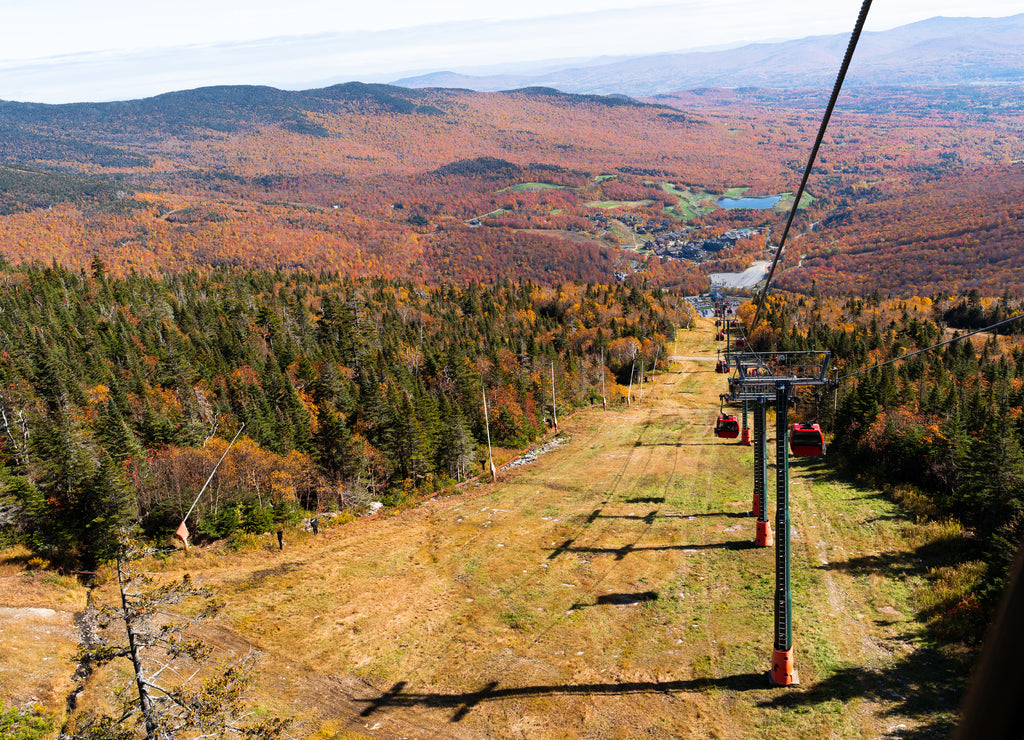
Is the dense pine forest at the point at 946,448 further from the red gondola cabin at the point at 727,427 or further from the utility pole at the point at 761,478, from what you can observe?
the red gondola cabin at the point at 727,427

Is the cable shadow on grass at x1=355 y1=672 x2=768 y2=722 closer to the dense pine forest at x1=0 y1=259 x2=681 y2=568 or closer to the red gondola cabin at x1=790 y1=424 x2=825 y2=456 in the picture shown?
the red gondola cabin at x1=790 y1=424 x2=825 y2=456

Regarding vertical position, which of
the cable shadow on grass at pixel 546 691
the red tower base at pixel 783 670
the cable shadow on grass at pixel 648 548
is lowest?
the cable shadow on grass at pixel 648 548

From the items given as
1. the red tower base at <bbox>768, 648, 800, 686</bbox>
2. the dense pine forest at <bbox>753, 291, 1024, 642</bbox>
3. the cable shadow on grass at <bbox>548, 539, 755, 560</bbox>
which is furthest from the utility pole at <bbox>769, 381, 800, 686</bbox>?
the cable shadow on grass at <bbox>548, 539, 755, 560</bbox>

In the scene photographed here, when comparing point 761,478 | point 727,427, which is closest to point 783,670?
point 761,478

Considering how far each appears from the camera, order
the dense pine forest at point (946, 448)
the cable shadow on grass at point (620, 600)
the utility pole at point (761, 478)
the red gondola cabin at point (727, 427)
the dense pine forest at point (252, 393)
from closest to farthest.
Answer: the dense pine forest at point (946, 448), the utility pole at point (761, 478), the cable shadow on grass at point (620, 600), the red gondola cabin at point (727, 427), the dense pine forest at point (252, 393)

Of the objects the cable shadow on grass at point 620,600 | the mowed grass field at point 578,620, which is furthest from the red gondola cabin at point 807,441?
the cable shadow on grass at point 620,600

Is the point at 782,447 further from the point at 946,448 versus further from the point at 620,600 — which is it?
the point at 946,448
